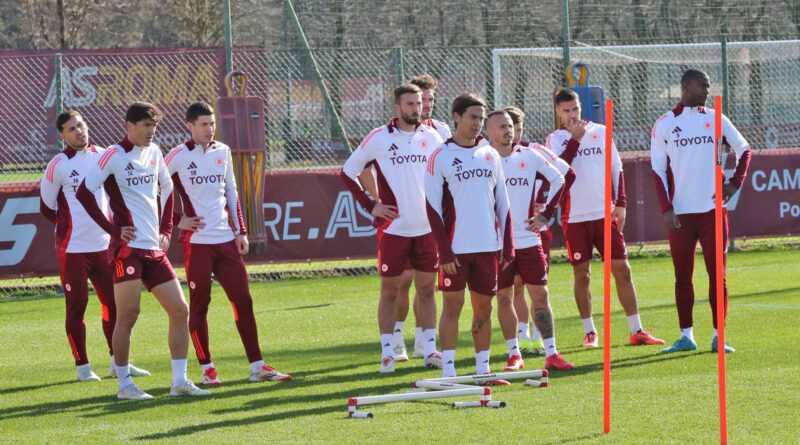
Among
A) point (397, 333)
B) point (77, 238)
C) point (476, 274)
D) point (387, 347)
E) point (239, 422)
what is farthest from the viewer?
point (397, 333)

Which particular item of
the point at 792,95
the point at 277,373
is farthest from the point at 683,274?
the point at 792,95

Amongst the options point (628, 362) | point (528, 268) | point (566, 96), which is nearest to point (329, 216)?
point (566, 96)

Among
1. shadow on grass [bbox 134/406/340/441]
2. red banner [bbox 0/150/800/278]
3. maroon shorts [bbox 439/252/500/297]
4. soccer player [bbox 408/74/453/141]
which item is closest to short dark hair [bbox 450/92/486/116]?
maroon shorts [bbox 439/252/500/297]

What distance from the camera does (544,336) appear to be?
980 centimetres

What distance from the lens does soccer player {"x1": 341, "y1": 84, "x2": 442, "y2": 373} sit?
10039 mm

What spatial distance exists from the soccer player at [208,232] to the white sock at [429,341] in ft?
3.44

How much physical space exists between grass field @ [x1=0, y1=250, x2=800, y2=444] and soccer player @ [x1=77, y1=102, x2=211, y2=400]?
0.84 feet

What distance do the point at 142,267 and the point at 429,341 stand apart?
224 cm

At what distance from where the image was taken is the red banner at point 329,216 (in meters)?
15.9

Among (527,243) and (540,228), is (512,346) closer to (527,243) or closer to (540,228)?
(527,243)

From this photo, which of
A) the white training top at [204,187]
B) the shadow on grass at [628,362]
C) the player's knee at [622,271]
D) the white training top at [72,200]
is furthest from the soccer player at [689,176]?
the white training top at [72,200]

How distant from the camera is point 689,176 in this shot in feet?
34.0

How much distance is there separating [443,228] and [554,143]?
8.25 feet

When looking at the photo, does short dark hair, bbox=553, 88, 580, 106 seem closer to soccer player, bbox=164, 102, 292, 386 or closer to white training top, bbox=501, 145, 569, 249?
white training top, bbox=501, 145, 569, 249
